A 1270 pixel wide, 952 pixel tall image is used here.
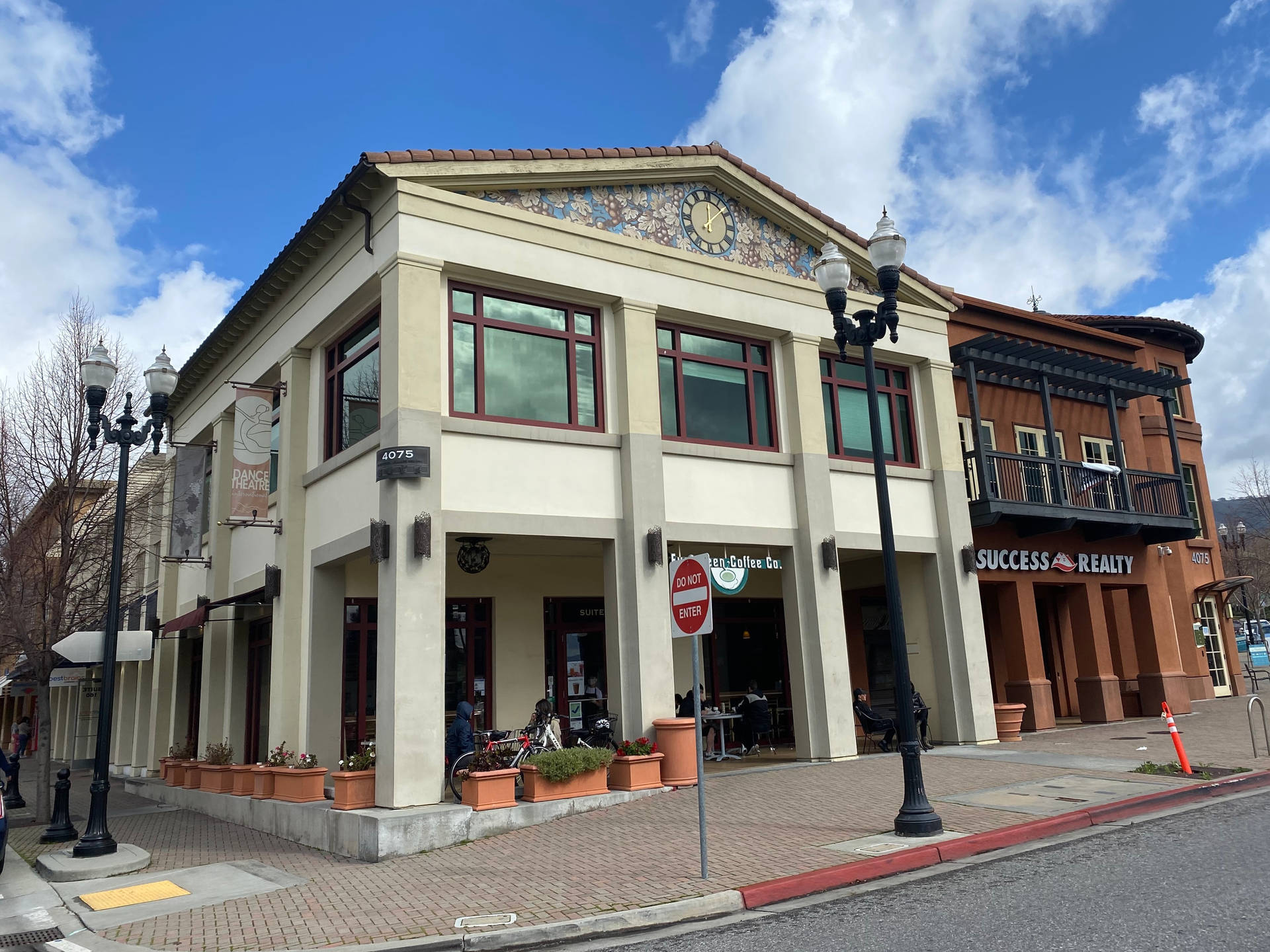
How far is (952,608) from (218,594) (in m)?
14.5

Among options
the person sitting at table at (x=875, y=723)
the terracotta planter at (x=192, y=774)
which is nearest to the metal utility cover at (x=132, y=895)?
the terracotta planter at (x=192, y=774)

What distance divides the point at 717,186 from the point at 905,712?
34.0ft

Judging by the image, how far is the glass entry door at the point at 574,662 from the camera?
17.7 meters

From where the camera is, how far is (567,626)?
18062 mm

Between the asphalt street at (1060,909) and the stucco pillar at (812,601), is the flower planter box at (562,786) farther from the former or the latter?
the asphalt street at (1060,909)

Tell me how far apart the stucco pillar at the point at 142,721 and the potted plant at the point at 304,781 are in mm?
12651

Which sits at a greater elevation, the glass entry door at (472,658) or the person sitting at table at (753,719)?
the glass entry door at (472,658)

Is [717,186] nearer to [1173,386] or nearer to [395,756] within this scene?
[395,756]

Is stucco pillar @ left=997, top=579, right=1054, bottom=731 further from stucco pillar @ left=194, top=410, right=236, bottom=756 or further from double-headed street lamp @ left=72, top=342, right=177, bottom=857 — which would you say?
double-headed street lamp @ left=72, top=342, right=177, bottom=857

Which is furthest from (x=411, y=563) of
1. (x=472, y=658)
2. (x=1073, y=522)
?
(x=1073, y=522)

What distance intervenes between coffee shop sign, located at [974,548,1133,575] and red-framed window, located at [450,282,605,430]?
8.78 metres

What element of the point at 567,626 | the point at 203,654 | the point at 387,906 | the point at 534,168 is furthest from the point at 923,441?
the point at 203,654

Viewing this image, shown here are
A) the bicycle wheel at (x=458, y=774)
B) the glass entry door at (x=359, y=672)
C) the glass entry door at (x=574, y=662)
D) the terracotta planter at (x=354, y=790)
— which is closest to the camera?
the terracotta planter at (x=354, y=790)

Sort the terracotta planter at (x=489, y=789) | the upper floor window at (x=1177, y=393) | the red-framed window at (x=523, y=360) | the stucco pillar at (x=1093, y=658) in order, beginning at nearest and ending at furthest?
the terracotta planter at (x=489, y=789) < the red-framed window at (x=523, y=360) < the stucco pillar at (x=1093, y=658) < the upper floor window at (x=1177, y=393)
